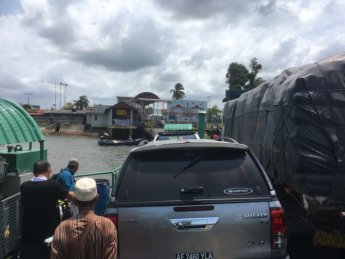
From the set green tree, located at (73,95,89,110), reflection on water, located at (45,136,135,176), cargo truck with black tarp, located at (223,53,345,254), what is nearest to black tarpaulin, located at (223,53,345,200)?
cargo truck with black tarp, located at (223,53,345,254)

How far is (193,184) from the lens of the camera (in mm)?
3982

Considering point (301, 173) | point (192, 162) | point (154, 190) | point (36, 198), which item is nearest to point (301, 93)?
point (301, 173)

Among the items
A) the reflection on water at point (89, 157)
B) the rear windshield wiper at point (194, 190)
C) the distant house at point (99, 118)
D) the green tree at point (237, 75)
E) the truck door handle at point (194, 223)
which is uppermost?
the green tree at point (237, 75)

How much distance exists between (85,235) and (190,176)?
1.19 meters

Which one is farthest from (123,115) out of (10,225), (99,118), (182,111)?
(10,225)

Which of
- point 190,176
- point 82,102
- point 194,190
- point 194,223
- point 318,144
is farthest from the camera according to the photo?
point 82,102

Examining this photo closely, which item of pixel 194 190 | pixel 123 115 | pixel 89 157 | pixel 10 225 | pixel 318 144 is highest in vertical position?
pixel 123 115

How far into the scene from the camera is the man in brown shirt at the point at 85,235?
3162 mm

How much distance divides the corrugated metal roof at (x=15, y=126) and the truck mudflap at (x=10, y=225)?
0.94 metres

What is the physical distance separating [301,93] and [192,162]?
1827 millimetres

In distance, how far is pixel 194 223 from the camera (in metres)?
3.79

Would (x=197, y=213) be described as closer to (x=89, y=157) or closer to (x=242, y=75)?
(x=89, y=157)

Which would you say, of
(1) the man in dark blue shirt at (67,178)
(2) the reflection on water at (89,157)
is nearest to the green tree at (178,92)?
(2) the reflection on water at (89,157)

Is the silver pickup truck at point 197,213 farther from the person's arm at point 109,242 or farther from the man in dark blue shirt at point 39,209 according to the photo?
the man in dark blue shirt at point 39,209
